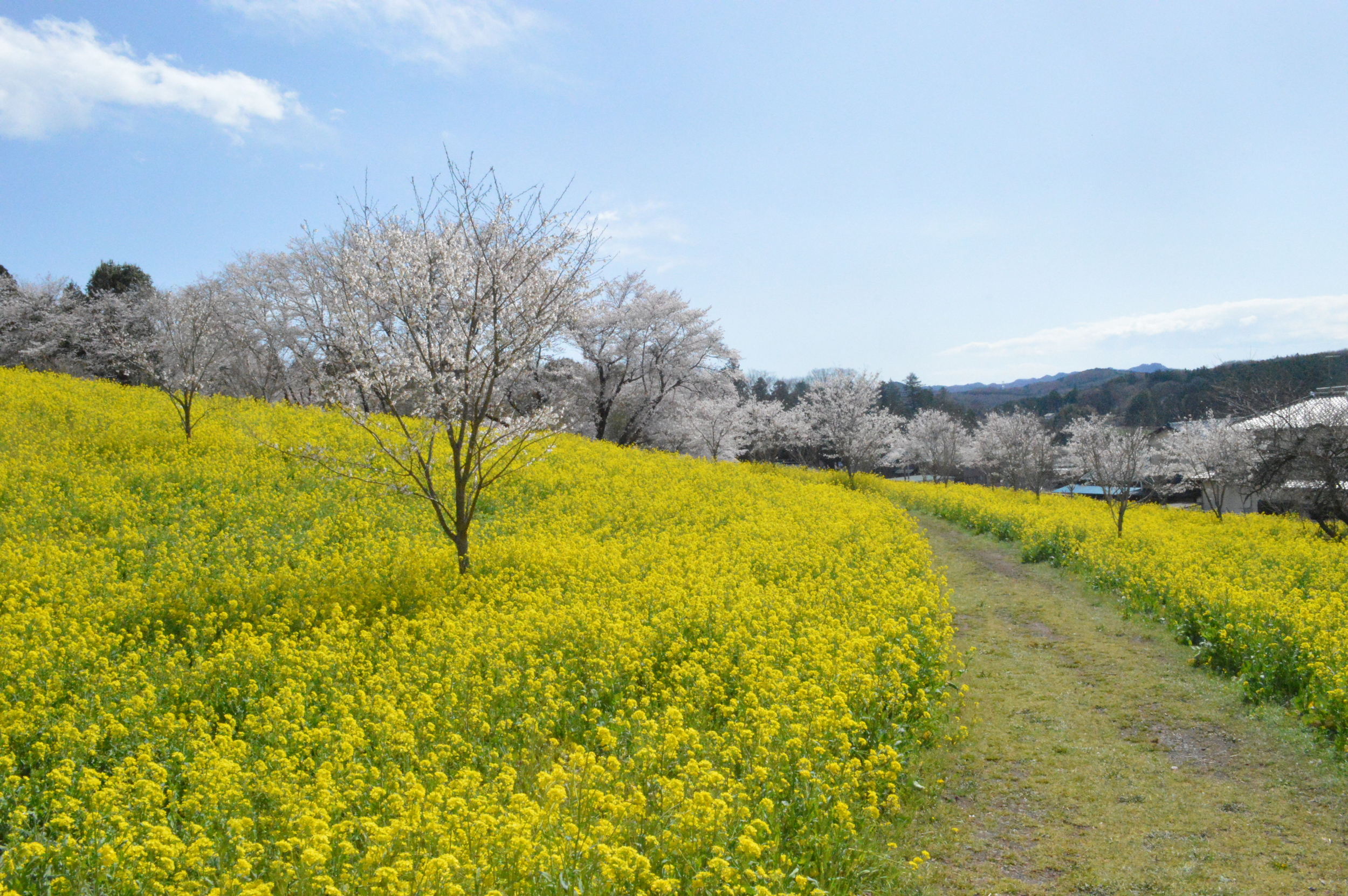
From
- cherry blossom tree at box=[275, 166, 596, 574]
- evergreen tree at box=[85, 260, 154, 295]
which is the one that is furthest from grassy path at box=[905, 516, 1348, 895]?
evergreen tree at box=[85, 260, 154, 295]

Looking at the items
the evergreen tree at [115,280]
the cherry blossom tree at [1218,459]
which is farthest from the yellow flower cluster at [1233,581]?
the evergreen tree at [115,280]

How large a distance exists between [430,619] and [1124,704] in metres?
8.67

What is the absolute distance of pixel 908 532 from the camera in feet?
56.9

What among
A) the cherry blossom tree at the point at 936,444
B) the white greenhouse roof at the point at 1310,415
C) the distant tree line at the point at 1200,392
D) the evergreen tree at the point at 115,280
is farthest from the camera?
the cherry blossom tree at the point at 936,444

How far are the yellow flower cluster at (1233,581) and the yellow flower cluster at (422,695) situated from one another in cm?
388

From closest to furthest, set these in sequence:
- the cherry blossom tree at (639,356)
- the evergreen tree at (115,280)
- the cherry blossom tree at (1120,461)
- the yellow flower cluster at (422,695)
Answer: the yellow flower cluster at (422,695) < the cherry blossom tree at (1120,461) < the cherry blossom tree at (639,356) < the evergreen tree at (115,280)

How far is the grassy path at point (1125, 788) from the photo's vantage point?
5156 mm

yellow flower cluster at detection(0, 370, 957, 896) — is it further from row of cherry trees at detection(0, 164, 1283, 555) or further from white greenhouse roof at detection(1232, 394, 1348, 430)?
white greenhouse roof at detection(1232, 394, 1348, 430)

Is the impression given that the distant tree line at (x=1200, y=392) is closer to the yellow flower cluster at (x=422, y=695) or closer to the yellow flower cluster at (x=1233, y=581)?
the yellow flower cluster at (x=1233, y=581)

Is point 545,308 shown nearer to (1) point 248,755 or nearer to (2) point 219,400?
(1) point 248,755

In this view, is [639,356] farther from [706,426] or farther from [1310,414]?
[1310,414]

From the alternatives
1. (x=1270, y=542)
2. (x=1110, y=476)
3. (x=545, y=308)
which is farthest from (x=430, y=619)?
(x=1110, y=476)

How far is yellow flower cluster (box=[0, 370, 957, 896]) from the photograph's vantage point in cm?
402

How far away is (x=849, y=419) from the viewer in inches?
1553
